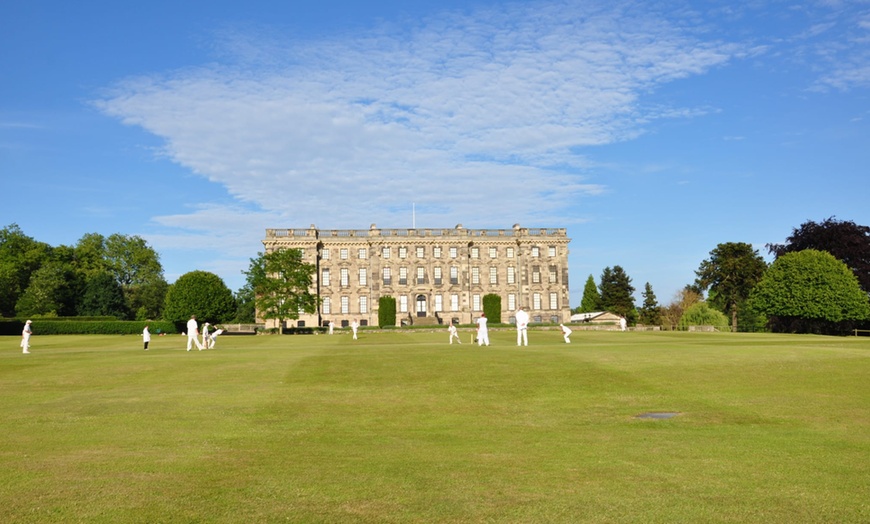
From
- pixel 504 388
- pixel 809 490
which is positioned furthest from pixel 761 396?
pixel 809 490

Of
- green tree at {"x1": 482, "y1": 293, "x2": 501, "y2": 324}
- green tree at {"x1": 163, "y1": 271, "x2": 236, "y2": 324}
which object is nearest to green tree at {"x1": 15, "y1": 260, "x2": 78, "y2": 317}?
green tree at {"x1": 163, "y1": 271, "x2": 236, "y2": 324}

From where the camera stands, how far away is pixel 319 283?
11219cm

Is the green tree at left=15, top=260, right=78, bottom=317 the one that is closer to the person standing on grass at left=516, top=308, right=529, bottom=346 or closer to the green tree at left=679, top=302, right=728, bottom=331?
the person standing on grass at left=516, top=308, right=529, bottom=346

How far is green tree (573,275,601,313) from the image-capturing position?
Result: 466 feet

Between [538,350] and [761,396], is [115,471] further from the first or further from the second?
[538,350]

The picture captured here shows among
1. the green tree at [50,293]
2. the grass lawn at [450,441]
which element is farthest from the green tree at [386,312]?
the grass lawn at [450,441]

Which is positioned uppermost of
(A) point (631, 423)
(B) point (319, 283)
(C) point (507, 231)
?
(C) point (507, 231)

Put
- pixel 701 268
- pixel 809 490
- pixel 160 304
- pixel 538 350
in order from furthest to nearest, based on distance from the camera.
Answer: pixel 160 304, pixel 701 268, pixel 538 350, pixel 809 490

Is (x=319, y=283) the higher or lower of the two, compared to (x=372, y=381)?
higher

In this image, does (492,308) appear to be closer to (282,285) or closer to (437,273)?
(437,273)

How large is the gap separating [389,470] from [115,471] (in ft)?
14.0

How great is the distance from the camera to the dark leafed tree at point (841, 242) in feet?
262

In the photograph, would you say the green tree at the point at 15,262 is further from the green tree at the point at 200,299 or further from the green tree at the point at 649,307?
the green tree at the point at 649,307

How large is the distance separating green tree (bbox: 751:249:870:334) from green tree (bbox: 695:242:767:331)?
25450 millimetres
